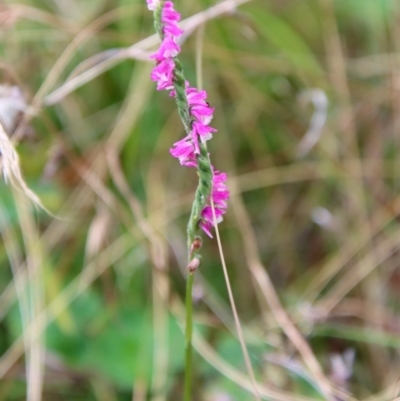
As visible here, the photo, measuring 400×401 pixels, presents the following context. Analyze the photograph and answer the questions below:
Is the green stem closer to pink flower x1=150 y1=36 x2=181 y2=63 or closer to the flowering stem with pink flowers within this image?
the flowering stem with pink flowers

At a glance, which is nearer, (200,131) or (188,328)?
(200,131)

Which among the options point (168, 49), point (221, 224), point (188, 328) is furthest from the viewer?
point (221, 224)

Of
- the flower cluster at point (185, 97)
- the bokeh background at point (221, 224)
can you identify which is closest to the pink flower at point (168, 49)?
the flower cluster at point (185, 97)

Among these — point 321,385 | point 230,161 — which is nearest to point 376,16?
point 230,161

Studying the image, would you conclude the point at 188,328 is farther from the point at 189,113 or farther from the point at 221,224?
the point at 221,224

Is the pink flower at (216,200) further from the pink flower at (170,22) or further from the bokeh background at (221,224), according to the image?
the bokeh background at (221,224)

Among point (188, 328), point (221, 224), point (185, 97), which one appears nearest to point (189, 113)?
point (185, 97)

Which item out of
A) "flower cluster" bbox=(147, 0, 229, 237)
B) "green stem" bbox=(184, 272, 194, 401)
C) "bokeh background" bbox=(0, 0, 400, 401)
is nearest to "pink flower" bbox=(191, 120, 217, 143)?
"flower cluster" bbox=(147, 0, 229, 237)

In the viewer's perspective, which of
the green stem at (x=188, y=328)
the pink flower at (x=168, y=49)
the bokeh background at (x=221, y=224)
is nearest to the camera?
the pink flower at (x=168, y=49)
